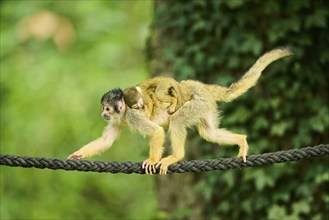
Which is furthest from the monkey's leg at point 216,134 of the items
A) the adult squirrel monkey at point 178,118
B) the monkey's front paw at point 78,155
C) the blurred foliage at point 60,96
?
the blurred foliage at point 60,96

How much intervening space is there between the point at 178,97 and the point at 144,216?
170 inches

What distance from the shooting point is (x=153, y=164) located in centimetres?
437

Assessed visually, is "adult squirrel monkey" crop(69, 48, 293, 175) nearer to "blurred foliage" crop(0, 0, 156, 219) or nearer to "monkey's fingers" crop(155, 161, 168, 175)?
"monkey's fingers" crop(155, 161, 168, 175)

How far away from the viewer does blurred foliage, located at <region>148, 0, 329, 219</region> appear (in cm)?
596

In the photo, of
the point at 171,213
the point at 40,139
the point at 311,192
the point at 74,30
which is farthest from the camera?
the point at 74,30

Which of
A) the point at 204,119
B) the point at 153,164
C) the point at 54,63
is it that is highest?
the point at 54,63

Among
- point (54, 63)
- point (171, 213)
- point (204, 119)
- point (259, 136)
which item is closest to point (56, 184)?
point (54, 63)

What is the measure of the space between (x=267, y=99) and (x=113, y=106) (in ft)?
6.63

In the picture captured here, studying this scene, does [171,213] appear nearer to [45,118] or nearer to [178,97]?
[178,97]

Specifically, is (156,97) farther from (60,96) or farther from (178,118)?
(60,96)

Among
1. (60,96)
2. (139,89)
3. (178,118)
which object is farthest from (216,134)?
(60,96)

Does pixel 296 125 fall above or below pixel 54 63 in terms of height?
below

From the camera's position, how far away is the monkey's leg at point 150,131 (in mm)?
4430

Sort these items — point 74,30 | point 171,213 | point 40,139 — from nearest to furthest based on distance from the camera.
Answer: point 171,213, point 40,139, point 74,30
